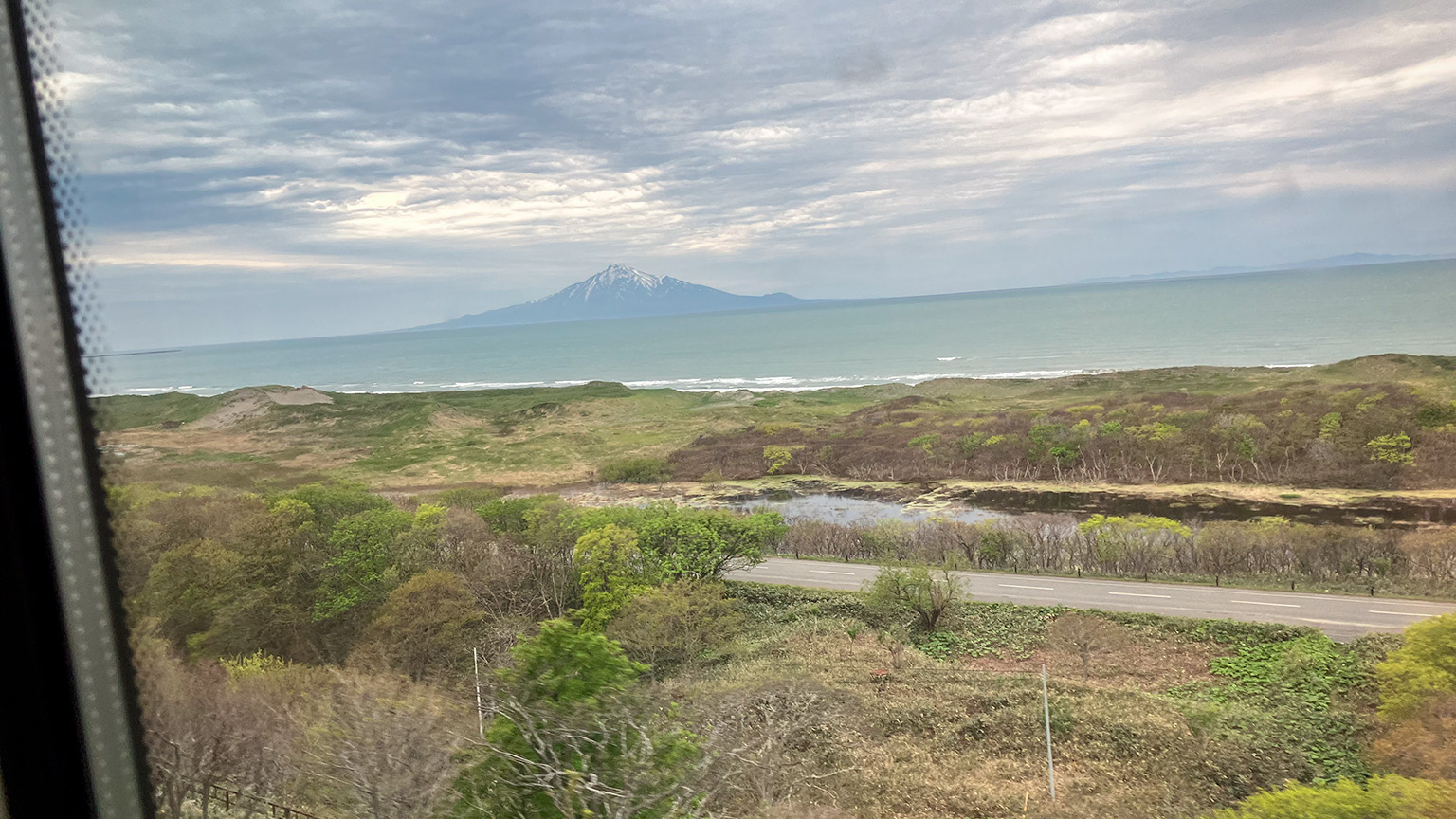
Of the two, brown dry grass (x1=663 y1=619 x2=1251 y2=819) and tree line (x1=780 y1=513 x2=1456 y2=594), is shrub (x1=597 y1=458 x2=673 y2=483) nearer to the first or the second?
tree line (x1=780 y1=513 x2=1456 y2=594)

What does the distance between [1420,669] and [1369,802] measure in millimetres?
3569

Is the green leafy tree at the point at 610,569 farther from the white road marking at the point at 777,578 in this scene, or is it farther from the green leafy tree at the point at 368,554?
the green leafy tree at the point at 368,554

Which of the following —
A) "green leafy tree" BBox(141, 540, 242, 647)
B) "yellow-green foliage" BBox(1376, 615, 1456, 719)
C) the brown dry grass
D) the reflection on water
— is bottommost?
the reflection on water

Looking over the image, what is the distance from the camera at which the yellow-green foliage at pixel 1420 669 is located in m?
6.98

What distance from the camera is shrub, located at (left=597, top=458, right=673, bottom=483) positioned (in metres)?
25.9

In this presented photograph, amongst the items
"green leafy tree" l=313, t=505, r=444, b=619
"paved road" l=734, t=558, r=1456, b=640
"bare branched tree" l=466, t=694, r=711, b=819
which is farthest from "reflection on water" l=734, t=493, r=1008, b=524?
"bare branched tree" l=466, t=694, r=711, b=819

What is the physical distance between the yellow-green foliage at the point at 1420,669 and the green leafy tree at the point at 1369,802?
89.8 inches

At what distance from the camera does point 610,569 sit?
45.6ft

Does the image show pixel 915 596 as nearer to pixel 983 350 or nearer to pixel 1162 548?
pixel 1162 548

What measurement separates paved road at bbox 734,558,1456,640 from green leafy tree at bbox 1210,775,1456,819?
620 cm

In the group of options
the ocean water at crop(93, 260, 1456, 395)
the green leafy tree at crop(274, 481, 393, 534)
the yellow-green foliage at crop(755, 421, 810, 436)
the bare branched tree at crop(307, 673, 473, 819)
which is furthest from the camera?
the ocean water at crop(93, 260, 1456, 395)

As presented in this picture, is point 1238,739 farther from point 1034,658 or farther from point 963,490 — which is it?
point 963,490

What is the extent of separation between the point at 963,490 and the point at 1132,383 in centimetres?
1243

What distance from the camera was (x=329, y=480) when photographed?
1822cm
